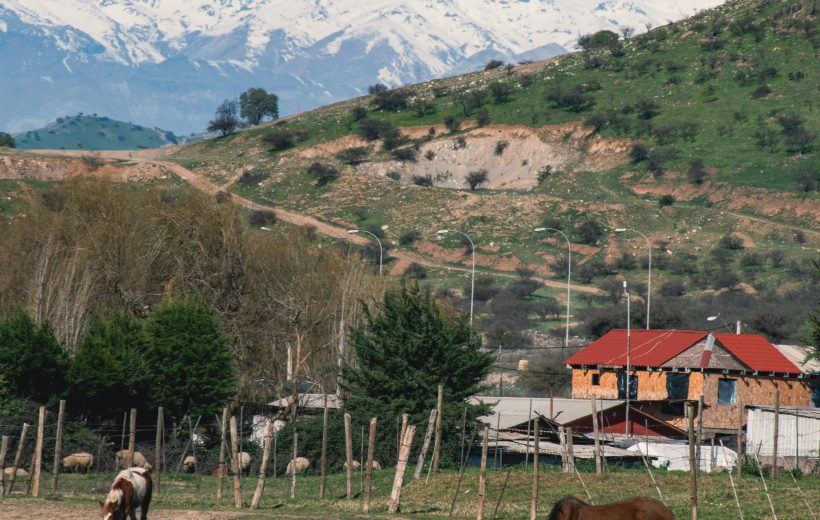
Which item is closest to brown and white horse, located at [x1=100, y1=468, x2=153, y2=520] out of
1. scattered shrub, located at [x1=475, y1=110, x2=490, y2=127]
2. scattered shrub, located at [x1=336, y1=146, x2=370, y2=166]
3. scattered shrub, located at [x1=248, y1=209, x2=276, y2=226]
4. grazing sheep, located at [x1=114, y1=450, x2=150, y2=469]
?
grazing sheep, located at [x1=114, y1=450, x2=150, y2=469]

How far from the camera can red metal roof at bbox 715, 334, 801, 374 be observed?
63.8 metres

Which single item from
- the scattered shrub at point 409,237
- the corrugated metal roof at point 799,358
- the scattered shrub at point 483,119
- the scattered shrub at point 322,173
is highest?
the scattered shrub at point 483,119

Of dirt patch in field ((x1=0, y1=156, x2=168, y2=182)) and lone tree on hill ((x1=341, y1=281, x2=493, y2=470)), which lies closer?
lone tree on hill ((x1=341, y1=281, x2=493, y2=470))

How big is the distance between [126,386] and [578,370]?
29.0 meters

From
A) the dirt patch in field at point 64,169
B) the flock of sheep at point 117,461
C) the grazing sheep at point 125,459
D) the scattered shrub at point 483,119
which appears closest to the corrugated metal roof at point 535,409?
the flock of sheep at point 117,461

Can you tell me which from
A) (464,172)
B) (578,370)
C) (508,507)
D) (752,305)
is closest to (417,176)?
(464,172)

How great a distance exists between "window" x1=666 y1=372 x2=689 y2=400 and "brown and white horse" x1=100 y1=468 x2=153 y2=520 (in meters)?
42.7

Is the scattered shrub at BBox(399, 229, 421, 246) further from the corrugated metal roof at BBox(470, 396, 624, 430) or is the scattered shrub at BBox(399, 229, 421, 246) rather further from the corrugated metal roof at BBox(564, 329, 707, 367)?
the corrugated metal roof at BBox(470, 396, 624, 430)

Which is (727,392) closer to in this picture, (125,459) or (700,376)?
(700,376)

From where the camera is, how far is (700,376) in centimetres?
6356

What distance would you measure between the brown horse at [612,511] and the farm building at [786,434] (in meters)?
20.4

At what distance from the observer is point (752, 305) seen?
332ft

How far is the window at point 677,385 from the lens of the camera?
210 feet

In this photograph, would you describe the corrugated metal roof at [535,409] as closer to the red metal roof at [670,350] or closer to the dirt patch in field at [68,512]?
the red metal roof at [670,350]
